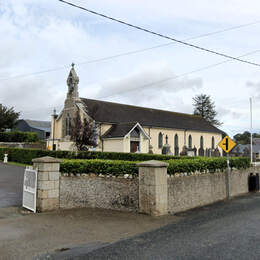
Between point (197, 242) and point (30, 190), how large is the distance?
5.96m

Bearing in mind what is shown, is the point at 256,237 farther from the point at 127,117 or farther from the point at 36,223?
the point at 127,117

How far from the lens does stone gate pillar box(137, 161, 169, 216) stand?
28.2ft

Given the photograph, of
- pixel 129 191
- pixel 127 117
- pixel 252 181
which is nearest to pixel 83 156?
pixel 252 181

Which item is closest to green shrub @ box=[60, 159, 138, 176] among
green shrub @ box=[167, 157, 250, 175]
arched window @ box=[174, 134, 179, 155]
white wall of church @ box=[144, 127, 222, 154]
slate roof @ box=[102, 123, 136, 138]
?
green shrub @ box=[167, 157, 250, 175]

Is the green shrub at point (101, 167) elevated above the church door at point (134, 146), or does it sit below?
below

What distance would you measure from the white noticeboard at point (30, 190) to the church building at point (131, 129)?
2301 cm

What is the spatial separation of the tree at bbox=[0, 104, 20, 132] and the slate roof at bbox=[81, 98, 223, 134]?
17.8m

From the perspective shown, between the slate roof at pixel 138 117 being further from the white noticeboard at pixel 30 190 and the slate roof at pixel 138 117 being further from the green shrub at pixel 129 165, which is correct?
the white noticeboard at pixel 30 190

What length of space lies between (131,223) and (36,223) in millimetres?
2649

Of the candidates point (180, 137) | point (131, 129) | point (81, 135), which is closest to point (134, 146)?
point (131, 129)

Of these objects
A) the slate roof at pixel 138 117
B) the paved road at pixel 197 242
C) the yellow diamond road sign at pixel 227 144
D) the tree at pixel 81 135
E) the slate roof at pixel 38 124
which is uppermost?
the slate roof at pixel 38 124

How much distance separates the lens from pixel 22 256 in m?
5.34

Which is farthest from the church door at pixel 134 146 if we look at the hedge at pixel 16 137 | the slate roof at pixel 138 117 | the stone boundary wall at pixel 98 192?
the stone boundary wall at pixel 98 192

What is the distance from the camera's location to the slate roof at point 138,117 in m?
39.5
